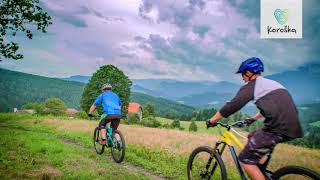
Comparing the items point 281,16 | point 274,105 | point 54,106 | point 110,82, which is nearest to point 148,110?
point 54,106

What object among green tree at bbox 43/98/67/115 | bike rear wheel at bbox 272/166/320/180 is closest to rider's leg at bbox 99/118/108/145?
bike rear wheel at bbox 272/166/320/180

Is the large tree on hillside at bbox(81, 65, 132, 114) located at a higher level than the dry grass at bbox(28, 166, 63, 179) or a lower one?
higher

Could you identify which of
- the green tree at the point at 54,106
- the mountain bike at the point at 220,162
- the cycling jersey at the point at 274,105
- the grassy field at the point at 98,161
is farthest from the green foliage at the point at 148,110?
the cycling jersey at the point at 274,105

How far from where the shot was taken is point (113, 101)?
13508 mm

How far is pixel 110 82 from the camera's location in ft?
218

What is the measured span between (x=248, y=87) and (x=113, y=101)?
26.4ft

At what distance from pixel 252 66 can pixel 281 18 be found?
10.8 meters

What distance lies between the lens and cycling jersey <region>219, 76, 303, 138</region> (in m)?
5.90

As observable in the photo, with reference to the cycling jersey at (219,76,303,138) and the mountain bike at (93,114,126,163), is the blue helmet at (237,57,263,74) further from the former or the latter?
the mountain bike at (93,114,126,163)

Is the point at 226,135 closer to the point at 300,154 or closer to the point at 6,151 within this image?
the point at 6,151

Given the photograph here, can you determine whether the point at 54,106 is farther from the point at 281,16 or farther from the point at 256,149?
the point at 256,149

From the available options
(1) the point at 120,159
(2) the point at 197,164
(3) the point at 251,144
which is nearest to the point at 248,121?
(3) the point at 251,144

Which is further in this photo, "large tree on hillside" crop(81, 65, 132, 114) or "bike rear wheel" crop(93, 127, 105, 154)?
"large tree on hillside" crop(81, 65, 132, 114)

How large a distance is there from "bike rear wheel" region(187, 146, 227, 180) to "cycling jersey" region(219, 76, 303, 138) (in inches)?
72.0
